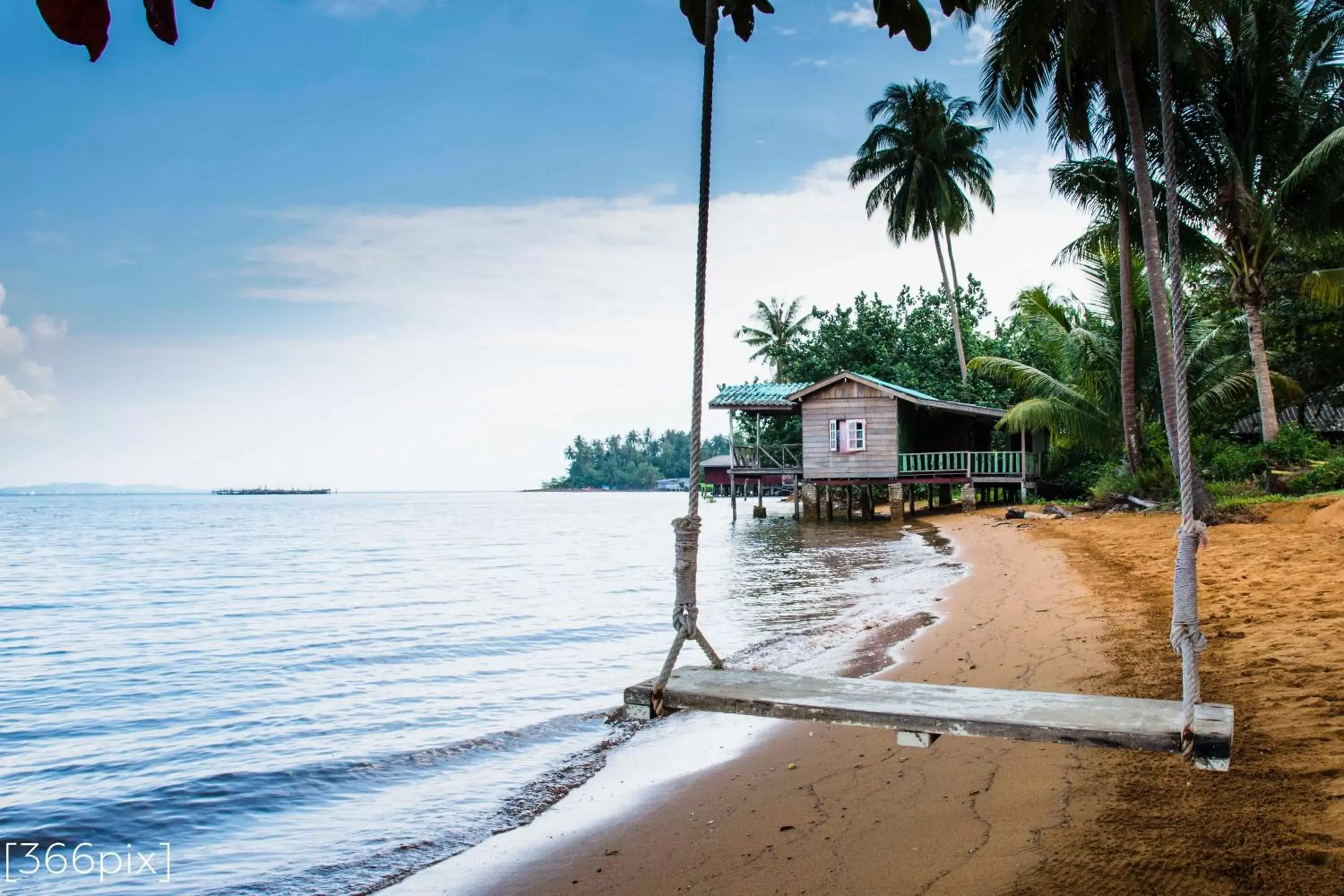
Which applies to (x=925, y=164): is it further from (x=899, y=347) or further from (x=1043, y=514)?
(x=1043, y=514)

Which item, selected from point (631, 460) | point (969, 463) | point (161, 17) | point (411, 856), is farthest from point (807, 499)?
point (631, 460)

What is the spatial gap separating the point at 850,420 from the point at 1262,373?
12.7 m

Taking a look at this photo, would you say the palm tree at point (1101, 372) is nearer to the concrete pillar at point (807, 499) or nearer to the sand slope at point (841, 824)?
the concrete pillar at point (807, 499)

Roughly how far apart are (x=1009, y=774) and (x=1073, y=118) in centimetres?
1647

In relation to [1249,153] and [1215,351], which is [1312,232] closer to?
[1249,153]

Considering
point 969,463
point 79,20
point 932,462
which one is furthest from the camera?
point 932,462

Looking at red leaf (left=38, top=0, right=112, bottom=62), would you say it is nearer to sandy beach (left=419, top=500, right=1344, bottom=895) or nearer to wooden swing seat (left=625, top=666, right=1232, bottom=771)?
wooden swing seat (left=625, top=666, right=1232, bottom=771)

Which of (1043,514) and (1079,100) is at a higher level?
(1079,100)

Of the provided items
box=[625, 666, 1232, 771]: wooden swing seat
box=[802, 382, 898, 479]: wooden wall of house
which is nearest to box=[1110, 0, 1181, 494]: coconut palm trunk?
box=[625, 666, 1232, 771]: wooden swing seat

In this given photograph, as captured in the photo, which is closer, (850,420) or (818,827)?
(818,827)

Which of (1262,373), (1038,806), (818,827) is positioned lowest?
(818,827)

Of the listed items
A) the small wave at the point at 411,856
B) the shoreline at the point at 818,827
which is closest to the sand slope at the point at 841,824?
the shoreline at the point at 818,827

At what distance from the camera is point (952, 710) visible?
2756mm

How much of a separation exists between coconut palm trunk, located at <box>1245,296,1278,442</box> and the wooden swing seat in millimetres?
17295
